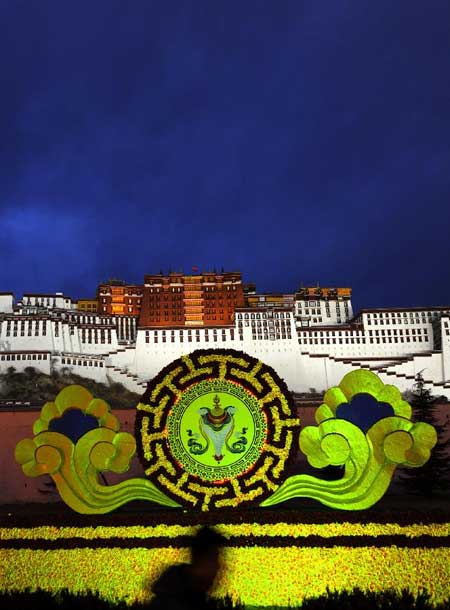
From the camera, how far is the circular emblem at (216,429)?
8617 mm

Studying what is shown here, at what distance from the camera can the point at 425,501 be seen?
12.8 m

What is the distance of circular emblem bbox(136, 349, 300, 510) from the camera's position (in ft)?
28.3

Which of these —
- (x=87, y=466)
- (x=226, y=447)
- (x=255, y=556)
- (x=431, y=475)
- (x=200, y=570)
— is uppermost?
(x=226, y=447)

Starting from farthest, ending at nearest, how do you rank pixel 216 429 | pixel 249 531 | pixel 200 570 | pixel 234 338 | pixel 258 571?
1. pixel 234 338
2. pixel 216 429
3. pixel 249 531
4. pixel 258 571
5. pixel 200 570

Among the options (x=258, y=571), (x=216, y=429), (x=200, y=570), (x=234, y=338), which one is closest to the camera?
(x=200, y=570)

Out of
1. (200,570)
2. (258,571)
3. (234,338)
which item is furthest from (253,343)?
(200,570)

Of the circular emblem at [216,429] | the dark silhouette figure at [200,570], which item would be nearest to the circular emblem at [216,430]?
the circular emblem at [216,429]

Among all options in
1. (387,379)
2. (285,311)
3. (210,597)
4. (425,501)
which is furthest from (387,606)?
(285,311)

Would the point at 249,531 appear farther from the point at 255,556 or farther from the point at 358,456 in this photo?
the point at 358,456

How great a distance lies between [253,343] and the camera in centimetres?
5062

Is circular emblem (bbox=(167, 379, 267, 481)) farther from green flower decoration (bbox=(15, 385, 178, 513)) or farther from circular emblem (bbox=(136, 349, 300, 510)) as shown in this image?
green flower decoration (bbox=(15, 385, 178, 513))

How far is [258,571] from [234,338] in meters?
44.3

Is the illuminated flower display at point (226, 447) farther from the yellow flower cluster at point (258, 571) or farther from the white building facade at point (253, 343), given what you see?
the white building facade at point (253, 343)

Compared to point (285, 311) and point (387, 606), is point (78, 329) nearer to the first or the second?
point (285, 311)
